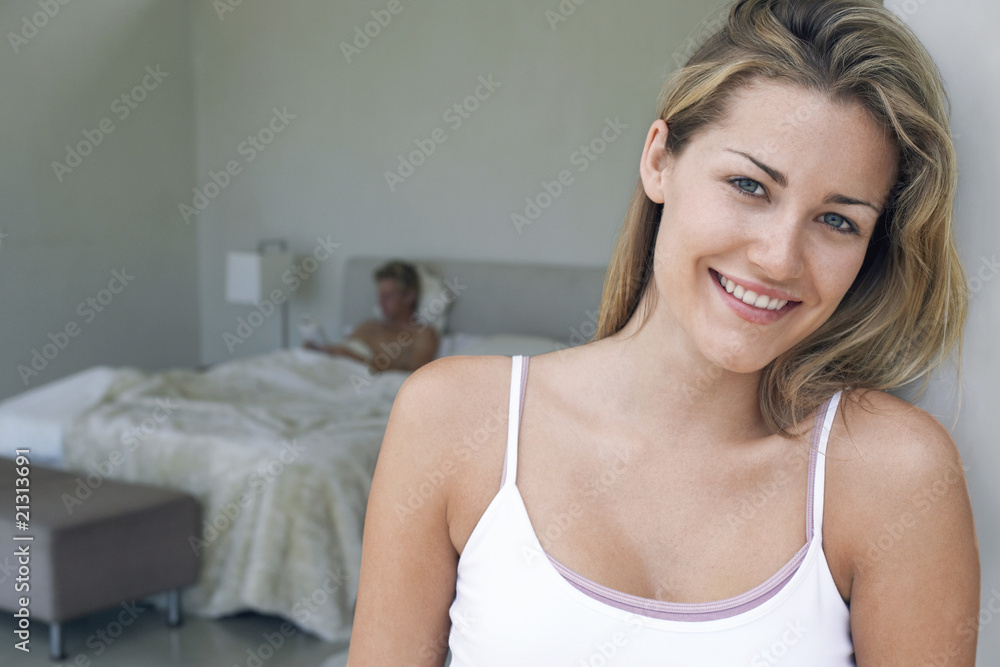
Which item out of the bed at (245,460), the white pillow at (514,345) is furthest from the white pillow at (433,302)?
the bed at (245,460)

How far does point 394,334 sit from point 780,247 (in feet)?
11.9

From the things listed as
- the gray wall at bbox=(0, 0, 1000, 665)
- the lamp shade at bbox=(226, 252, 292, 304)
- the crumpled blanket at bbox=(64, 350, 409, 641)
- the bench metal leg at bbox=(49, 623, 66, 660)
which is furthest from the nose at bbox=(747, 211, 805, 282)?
the lamp shade at bbox=(226, 252, 292, 304)

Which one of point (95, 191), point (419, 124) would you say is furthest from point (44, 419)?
point (419, 124)

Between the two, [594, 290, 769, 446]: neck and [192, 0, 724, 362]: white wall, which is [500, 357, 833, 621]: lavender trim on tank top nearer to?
[594, 290, 769, 446]: neck

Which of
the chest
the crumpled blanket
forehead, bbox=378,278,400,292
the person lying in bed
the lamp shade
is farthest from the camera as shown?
the lamp shade

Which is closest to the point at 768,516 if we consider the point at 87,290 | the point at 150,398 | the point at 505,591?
the point at 505,591

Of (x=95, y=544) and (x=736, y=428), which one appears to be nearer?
(x=736, y=428)

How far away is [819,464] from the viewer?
901 millimetres

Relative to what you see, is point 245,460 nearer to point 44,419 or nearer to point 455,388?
point 44,419

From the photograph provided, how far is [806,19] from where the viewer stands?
2.72ft

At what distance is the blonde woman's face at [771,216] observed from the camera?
0.78 meters

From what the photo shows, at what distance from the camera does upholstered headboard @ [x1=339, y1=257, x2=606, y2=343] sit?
4141 mm

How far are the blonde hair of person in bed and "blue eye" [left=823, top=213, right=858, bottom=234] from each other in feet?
0.22

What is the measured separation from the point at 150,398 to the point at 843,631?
2.82m
